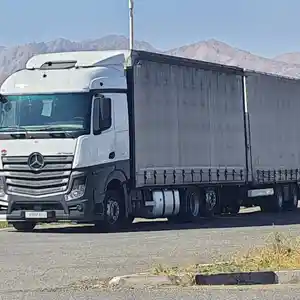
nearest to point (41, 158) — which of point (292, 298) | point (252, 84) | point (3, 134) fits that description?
point (3, 134)

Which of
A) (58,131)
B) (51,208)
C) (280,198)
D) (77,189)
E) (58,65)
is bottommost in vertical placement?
(51,208)

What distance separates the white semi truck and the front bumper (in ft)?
0.08

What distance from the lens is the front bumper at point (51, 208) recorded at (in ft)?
75.2

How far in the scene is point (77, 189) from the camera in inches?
900

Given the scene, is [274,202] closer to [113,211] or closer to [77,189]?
[113,211]

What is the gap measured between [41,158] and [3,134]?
1178 mm

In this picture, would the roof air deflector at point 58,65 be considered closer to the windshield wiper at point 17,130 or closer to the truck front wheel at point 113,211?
the windshield wiper at point 17,130

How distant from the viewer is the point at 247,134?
2986cm

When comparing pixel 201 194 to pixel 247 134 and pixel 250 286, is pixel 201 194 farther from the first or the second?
pixel 250 286

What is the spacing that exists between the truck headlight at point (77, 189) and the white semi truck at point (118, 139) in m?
0.02

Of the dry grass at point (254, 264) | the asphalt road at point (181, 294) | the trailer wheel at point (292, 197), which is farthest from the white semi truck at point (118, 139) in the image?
the asphalt road at point (181, 294)

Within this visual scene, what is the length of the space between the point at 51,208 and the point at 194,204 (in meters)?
5.56

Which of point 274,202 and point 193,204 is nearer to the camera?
point 193,204

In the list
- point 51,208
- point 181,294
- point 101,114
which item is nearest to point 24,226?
point 51,208
